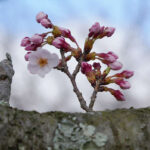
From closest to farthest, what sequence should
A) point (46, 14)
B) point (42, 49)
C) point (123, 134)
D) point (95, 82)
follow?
point (123, 134)
point (42, 49)
point (95, 82)
point (46, 14)

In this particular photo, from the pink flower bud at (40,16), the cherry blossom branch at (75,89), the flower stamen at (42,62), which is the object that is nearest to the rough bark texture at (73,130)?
the cherry blossom branch at (75,89)

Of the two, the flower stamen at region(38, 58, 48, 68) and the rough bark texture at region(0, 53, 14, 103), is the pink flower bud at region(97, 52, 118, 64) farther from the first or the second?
the rough bark texture at region(0, 53, 14, 103)

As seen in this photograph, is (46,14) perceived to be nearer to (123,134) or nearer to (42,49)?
(42,49)

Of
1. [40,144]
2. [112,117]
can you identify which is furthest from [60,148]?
[112,117]

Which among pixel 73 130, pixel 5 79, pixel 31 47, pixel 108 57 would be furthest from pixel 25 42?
pixel 73 130

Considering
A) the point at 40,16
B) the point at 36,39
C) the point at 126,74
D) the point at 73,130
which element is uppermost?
the point at 40,16

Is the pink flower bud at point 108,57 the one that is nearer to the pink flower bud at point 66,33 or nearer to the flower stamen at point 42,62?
the pink flower bud at point 66,33

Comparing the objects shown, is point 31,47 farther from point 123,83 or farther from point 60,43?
point 123,83
